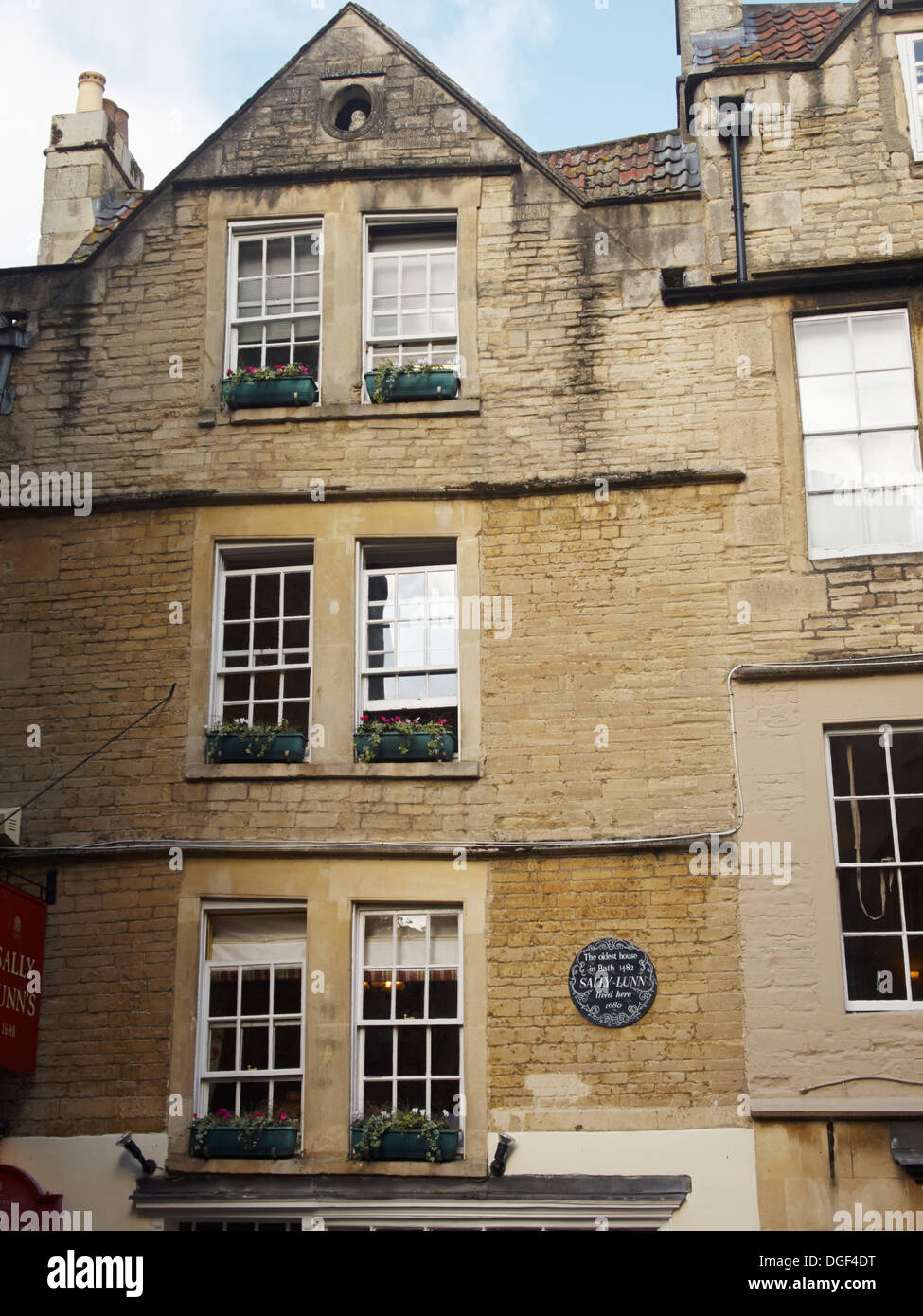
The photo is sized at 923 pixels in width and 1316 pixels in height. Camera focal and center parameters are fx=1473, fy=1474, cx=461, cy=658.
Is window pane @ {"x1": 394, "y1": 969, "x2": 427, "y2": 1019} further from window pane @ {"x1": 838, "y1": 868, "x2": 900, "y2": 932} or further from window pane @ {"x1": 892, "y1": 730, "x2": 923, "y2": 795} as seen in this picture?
window pane @ {"x1": 892, "y1": 730, "x2": 923, "y2": 795}

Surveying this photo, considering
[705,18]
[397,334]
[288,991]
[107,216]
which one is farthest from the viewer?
[107,216]

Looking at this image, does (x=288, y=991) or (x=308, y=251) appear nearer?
(x=288, y=991)

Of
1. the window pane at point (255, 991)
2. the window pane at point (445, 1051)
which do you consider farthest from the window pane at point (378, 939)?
the window pane at point (255, 991)

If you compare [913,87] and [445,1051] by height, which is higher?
[913,87]

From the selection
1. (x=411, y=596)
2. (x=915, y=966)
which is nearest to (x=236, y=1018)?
(x=411, y=596)

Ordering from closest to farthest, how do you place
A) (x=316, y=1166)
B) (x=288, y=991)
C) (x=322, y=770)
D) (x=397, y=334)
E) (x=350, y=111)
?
(x=316, y=1166) → (x=288, y=991) → (x=322, y=770) → (x=397, y=334) → (x=350, y=111)

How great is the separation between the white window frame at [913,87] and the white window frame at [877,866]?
5314mm

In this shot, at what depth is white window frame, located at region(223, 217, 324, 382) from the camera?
1355 cm

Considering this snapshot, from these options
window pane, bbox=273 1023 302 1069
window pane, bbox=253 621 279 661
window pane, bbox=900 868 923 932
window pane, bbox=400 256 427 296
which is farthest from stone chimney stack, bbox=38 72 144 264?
window pane, bbox=900 868 923 932

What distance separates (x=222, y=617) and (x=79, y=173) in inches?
225

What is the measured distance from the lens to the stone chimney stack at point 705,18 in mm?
14617

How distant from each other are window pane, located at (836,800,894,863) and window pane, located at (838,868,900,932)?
12 cm

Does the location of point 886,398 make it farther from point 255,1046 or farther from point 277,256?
point 255,1046

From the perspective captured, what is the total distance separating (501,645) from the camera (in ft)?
40.4
